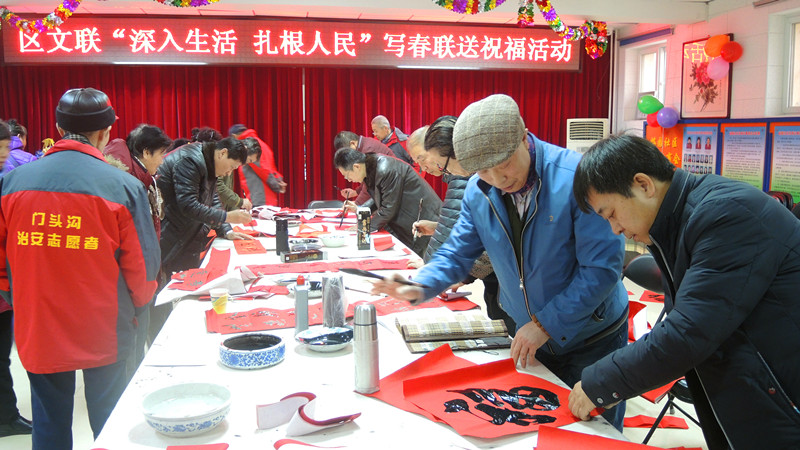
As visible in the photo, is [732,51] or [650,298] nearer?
[650,298]

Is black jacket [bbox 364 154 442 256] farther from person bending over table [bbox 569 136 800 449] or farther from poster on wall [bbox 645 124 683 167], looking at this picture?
poster on wall [bbox 645 124 683 167]

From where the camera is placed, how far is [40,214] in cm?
192

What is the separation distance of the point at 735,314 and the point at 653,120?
259 inches

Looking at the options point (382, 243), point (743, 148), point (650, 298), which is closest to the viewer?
point (382, 243)

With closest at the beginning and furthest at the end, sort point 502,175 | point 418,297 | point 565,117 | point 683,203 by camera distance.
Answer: point 683,203 → point 502,175 → point 418,297 → point 565,117

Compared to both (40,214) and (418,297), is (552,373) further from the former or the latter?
(40,214)

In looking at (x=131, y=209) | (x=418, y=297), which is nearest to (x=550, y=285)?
(x=418, y=297)

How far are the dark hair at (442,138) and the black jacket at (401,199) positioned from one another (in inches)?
66.9

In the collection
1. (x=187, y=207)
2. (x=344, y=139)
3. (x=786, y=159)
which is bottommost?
(x=187, y=207)

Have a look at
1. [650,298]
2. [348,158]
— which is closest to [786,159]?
[650,298]

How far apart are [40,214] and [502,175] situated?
4.70 feet

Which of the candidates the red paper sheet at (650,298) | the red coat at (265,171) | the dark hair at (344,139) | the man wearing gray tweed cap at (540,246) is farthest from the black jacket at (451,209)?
the red coat at (265,171)

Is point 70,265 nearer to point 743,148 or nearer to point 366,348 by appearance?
point 366,348

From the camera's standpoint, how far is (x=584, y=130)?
309 inches
